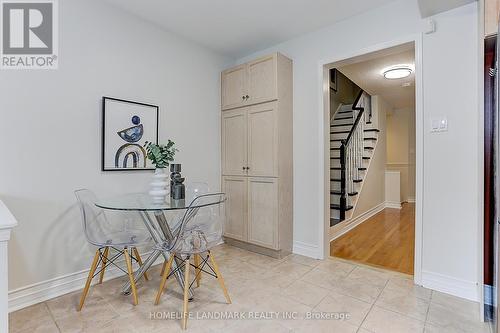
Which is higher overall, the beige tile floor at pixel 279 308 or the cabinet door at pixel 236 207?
the cabinet door at pixel 236 207

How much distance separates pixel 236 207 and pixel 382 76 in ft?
10.4

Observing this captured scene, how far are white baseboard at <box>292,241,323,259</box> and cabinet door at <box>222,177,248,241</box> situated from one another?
0.62 m

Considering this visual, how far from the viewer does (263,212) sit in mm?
3027

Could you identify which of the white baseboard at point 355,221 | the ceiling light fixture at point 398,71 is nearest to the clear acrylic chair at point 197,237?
the white baseboard at point 355,221

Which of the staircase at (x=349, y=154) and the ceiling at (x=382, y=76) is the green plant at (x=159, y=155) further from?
the staircase at (x=349, y=154)

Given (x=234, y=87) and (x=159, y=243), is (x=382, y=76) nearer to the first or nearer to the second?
(x=234, y=87)

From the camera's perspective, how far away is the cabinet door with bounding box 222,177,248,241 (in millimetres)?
3225

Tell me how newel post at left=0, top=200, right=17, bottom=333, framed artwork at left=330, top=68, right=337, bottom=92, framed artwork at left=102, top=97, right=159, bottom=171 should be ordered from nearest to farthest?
newel post at left=0, top=200, right=17, bottom=333 → framed artwork at left=102, top=97, right=159, bottom=171 → framed artwork at left=330, top=68, right=337, bottom=92

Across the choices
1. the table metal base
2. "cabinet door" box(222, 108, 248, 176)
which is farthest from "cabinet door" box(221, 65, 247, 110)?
the table metal base

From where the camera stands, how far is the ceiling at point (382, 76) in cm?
336

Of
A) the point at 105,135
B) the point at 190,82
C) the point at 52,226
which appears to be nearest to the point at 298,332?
the point at 52,226

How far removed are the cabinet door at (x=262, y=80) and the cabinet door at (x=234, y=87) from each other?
0.32ft

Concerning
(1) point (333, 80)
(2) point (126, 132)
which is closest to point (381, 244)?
(2) point (126, 132)

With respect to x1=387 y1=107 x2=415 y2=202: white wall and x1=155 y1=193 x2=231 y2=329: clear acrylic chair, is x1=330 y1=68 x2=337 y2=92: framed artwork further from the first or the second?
x1=155 y1=193 x2=231 y2=329: clear acrylic chair
